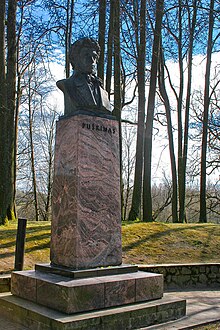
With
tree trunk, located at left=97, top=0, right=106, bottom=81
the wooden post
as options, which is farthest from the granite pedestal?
tree trunk, located at left=97, top=0, right=106, bottom=81

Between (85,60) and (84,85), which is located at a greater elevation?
(85,60)

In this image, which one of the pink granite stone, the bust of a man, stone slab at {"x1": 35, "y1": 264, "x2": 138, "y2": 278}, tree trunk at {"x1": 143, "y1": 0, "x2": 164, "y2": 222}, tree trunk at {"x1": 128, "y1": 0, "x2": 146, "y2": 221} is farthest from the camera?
tree trunk at {"x1": 143, "y1": 0, "x2": 164, "y2": 222}

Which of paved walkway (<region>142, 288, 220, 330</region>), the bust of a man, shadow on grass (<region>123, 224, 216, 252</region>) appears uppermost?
the bust of a man

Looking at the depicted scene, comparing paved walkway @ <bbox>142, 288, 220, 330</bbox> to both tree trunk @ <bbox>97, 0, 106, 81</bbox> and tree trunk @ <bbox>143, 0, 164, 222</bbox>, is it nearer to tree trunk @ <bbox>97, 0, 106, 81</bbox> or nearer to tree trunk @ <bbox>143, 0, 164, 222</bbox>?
tree trunk @ <bbox>143, 0, 164, 222</bbox>

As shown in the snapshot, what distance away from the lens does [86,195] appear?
5.75 meters

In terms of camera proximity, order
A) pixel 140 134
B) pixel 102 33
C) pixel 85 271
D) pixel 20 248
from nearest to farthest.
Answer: pixel 85 271 → pixel 20 248 → pixel 102 33 → pixel 140 134

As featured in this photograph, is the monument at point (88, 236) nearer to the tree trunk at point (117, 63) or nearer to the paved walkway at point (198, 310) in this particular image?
the paved walkway at point (198, 310)

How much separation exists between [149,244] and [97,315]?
17.2ft

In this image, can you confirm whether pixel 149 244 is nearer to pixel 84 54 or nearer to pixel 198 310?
pixel 198 310

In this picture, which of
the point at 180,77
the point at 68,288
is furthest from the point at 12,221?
the point at 180,77

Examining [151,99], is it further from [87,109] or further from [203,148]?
[87,109]

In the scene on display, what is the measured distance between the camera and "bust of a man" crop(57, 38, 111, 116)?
6105 millimetres

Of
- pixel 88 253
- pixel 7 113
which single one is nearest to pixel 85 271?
pixel 88 253

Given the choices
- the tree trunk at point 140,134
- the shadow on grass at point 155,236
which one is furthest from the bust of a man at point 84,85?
the tree trunk at point 140,134
